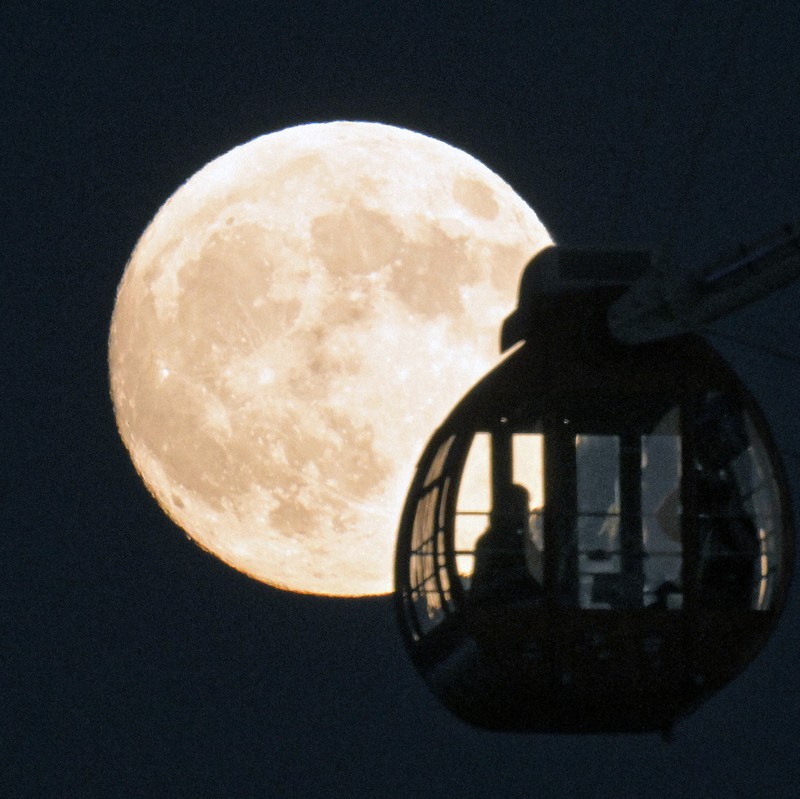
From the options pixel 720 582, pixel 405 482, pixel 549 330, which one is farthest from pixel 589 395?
pixel 405 482

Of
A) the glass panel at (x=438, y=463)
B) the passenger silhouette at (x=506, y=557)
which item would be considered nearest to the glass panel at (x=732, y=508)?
the passenger silhouette at (x=506, y=557)

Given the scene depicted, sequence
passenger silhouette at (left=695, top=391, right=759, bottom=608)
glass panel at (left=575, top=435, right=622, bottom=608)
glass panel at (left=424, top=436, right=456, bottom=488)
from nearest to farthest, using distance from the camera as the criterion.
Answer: glass panel at (left=575, top=435, right=622, bottom=608)
passenger silhouette at (left=695, top=391, right=759, bottom=608)
glass panel at (left=424, top=436, right=456, bottom=488)

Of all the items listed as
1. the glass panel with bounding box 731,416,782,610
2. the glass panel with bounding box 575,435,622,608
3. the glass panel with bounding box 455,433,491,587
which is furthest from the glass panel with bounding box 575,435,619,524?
the glass panel with bounding box 731,416,782,610

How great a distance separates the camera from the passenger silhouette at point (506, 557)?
2380 centimetres

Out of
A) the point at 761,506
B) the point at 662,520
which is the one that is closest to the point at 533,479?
the point at 662,520

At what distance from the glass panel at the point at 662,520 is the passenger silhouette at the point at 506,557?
4.24 ft

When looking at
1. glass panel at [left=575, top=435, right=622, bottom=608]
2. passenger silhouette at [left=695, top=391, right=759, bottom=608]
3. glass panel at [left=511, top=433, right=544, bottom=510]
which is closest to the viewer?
glass panel at [left=575, top=435, right=622, bottom=608]

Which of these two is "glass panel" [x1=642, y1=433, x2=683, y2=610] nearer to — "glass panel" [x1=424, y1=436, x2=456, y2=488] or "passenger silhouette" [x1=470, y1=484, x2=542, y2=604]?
"passenger silhouette" [x1=470, y1=484, x2=542, y2=604]

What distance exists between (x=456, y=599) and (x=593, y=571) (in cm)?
153

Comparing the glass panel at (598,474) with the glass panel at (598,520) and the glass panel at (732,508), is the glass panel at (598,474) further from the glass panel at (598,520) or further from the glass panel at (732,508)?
the glass panel at (732,508)

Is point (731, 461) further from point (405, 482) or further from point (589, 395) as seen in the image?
point (405, 482)

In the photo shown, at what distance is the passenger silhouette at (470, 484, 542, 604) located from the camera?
23.8 meters

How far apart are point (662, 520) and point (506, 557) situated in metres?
1.77

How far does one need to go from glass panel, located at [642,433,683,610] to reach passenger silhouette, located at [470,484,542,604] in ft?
4.24
